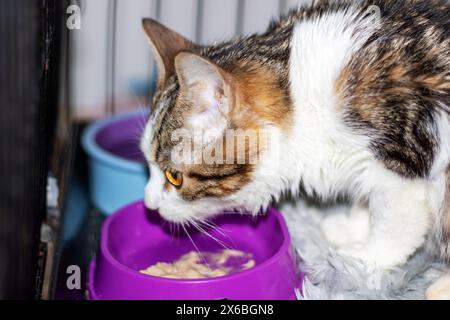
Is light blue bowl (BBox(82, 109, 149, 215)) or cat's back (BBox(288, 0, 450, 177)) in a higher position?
cat's back (BBox(288, 0, 450, 177))

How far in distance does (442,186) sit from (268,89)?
448mm

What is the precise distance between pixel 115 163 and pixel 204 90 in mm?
718

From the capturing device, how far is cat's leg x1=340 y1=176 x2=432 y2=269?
1.43 m

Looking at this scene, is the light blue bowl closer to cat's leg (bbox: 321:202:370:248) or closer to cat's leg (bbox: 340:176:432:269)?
cat's leg (bbox: 321:202:370:248)

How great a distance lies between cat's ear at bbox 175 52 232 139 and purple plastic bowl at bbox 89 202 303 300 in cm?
36

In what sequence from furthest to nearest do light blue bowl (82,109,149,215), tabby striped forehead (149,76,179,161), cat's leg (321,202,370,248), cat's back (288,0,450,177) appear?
light blue bowl (82,109,149,215) < cat's leg (321,202,370,248) < tabby striped forehead (149,76,179,161) < cat's back (288,0,450,177)

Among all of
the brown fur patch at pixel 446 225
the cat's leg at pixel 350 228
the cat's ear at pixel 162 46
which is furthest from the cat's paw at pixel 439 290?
the cat's ear at pixel 162 46

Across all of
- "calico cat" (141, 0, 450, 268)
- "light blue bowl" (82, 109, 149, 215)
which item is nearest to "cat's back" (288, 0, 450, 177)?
"calico cat" (141, 0, 450, 268)

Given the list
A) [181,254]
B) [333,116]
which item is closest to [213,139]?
[333,116]

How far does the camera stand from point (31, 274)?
1266 millimetres

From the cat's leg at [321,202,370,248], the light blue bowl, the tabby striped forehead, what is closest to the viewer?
the tabby striped forehead

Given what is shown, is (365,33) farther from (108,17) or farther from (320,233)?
(108,17)
